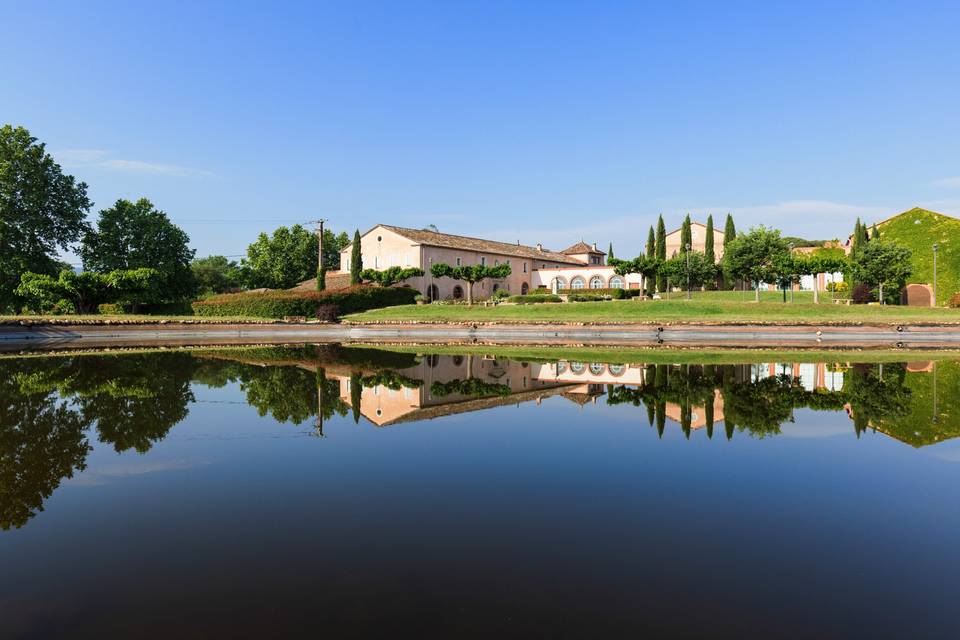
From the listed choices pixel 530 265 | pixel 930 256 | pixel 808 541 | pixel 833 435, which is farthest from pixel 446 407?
pixel 530 265

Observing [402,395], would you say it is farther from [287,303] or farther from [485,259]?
[485,259]

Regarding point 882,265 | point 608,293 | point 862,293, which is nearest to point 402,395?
point 882,265

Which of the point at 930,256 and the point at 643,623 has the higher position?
the point at 930,256

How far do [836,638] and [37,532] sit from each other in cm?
561

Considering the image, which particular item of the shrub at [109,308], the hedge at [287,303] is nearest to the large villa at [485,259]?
the hedge at [287,303]

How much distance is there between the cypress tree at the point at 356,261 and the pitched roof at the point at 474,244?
3.00m

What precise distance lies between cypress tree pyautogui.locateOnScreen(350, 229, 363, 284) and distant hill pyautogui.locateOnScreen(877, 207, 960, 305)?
49174 mm

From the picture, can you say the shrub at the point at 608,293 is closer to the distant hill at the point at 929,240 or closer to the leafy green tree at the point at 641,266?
the leafy green tree at the point at 641,266

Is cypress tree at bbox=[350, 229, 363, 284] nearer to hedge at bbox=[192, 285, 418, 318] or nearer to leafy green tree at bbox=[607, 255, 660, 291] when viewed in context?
hedge at bbox=[192, 285, 418, 318]

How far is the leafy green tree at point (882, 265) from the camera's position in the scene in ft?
141

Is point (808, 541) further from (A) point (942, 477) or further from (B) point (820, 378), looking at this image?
(B) point (820, 378)

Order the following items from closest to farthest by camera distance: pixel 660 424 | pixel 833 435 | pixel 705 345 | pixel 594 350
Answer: pixel 833 435 < pixel 660 424 < pixel 594 350 < pixel 705 345

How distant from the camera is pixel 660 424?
868 centimetres

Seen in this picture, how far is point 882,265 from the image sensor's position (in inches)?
1700
